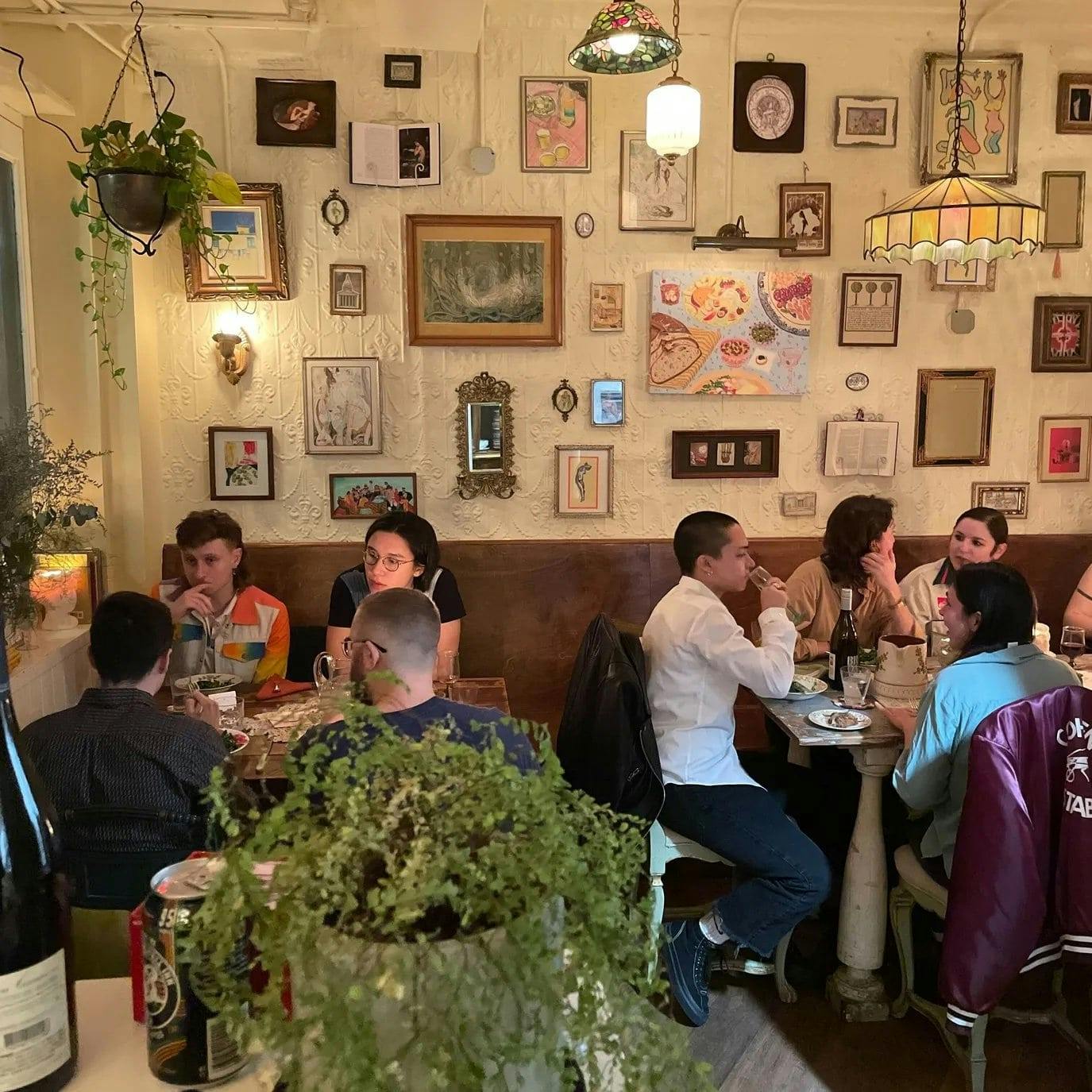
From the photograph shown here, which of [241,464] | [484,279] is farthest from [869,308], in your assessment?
[241,464]

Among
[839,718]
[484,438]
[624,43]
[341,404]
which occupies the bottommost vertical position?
[839,718]

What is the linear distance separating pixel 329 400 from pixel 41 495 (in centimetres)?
118

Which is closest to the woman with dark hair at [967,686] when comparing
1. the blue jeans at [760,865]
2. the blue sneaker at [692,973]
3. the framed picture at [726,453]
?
the blue jeans at [760,865]

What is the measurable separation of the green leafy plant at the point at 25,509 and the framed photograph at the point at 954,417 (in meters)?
3.35

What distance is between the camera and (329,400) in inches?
163

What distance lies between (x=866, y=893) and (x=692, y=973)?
1.77 ft

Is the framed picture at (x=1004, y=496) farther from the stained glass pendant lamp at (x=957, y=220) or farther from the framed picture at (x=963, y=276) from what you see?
the stained glass pendant lamp at (x=957, y=220)

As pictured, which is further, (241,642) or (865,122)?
(865,122)

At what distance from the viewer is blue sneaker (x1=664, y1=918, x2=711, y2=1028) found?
273 centimetres

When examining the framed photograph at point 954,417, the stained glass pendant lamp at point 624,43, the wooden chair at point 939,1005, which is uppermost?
the stained glass pendant lamp at point 624,43

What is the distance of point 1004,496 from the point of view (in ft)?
14.6

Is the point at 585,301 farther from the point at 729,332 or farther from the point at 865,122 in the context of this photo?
the point at 865,122

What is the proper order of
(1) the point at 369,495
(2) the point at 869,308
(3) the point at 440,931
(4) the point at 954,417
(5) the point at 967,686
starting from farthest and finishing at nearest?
(4) the point at 954,417 < (2) the point at 869,308 < (1) the point at 369,495 < (5) the point at 967,686 < (3) the point at 440,931

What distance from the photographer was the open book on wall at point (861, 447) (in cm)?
434
